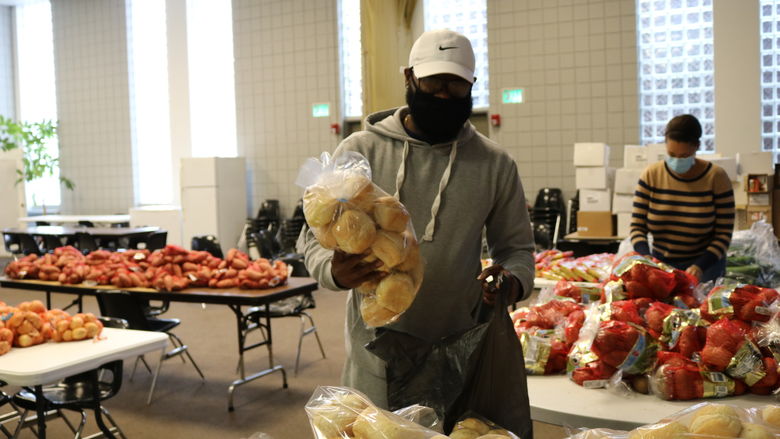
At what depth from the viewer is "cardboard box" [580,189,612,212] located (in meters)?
7.45

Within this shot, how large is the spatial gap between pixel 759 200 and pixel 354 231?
21.0 feet

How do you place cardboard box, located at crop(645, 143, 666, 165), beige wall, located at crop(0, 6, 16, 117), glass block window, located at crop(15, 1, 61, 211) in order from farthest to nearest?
beige wall, located at crop(0, 6, 16, 117), glass block window, located at crop(15, 1, 61, 211), cardboard box, located at crop(645, 143, 666, 165)

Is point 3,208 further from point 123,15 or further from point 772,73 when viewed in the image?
point 772,73

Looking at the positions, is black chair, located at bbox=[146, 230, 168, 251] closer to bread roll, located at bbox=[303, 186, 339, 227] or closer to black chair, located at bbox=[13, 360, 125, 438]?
black chair, located at bbox=[13, 360, 125, 438]

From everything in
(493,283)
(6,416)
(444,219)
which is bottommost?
(6,416)

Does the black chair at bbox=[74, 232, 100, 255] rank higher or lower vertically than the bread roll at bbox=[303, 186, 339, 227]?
lower

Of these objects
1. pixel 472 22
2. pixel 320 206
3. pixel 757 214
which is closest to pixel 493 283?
pixel 320 206

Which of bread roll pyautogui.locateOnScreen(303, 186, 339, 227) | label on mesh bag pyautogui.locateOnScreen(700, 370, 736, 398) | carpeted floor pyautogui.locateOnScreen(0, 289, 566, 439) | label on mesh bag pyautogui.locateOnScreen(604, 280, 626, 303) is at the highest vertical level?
bread roll pyautogui.locateOnScreen(303, 186, 339, 227)

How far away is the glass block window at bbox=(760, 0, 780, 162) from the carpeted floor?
18.0 ft

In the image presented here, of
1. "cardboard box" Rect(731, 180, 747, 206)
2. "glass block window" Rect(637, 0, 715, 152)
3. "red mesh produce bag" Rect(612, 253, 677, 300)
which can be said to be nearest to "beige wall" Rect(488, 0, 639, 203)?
"glass block window" Rect(637, 0, 715, 152)

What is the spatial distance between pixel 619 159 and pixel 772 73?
1.94 m

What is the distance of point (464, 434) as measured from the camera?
3.81 ft

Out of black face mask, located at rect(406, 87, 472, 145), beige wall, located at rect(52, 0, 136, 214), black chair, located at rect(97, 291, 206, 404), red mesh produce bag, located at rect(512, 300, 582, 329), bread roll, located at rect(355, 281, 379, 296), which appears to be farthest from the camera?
beige wall, located at rect(52, 0, 136, 214)

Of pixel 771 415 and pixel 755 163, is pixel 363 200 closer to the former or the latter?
pixel 771 415
